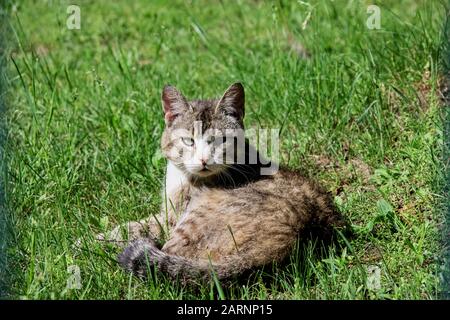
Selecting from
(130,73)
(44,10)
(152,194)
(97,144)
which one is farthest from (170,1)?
(152,194)

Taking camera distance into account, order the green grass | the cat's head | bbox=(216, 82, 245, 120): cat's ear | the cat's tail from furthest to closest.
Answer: bbox=(216, 82, 245, 120): cat's ear
the cat's head
the green grass
the cat's tail

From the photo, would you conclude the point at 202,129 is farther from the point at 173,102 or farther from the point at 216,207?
the point at 216,207

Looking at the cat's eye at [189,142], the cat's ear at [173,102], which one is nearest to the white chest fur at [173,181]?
the cat's eye at [189,142]

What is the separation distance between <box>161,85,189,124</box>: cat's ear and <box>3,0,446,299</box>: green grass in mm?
553

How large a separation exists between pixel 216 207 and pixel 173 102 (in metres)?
0.78

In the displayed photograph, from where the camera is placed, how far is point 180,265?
150 inches

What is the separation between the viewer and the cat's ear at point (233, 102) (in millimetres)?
4527

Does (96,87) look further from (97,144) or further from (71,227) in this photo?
(71,227)

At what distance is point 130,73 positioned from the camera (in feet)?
19.5

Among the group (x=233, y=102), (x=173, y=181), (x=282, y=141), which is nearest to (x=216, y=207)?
(x=173, y=181)

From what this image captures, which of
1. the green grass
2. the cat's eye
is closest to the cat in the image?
the cat's eye

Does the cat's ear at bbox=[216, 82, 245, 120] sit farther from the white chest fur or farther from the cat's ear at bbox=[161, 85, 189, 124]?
the white chest fur

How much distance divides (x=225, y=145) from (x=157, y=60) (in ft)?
8.03

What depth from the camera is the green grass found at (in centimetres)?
395
